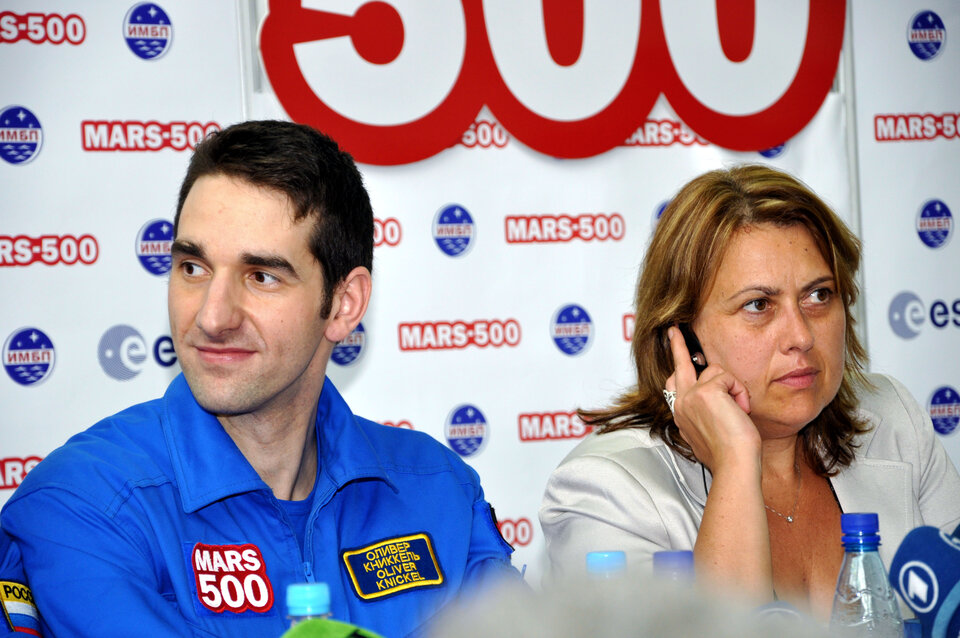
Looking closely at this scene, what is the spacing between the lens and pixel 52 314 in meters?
2.57

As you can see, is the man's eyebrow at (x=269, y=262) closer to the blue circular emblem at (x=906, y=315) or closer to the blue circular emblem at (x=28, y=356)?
the blue circular emblem at (x=28, y=356)

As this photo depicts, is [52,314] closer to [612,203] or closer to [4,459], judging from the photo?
[4,459]

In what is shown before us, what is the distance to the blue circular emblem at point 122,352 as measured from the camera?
2602 millimetres

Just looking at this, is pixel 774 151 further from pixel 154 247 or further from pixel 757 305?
pixel 154 247

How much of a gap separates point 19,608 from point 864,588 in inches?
42.1

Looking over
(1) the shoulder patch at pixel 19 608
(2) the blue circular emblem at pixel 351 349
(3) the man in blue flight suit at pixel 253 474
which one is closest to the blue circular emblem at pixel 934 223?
(2) the blue circular emblem at pixel 351 349

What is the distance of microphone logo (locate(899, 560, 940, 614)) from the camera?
847mm

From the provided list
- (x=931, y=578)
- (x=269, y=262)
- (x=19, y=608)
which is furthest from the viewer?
(x=269, y=262)

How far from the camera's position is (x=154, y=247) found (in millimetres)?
2643

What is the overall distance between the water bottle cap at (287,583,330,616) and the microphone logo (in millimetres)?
530

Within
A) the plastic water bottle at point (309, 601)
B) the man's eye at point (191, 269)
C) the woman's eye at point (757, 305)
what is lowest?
the plastic water bottle at point (309, 601)

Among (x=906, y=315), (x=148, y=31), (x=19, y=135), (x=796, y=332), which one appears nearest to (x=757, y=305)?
(x=796, y=332)

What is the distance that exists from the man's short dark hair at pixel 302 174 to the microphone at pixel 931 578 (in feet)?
3.36

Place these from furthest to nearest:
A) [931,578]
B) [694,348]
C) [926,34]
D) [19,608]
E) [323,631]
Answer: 1. [926,34]
2. [694,348]
3. [19,608]
4. [931,578]
5. [323,631]
